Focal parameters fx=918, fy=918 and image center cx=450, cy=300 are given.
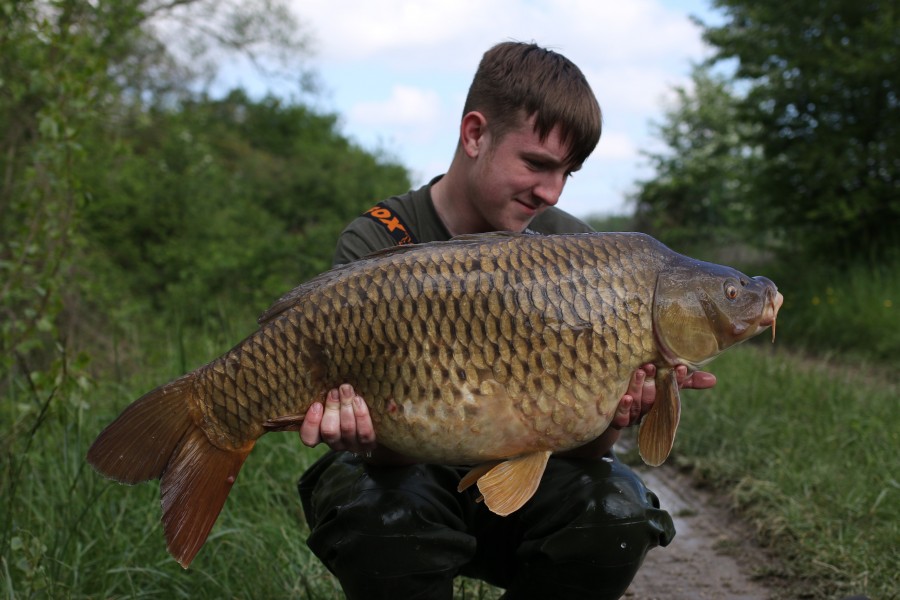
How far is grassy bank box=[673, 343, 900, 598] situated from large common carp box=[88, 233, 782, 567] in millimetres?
1016

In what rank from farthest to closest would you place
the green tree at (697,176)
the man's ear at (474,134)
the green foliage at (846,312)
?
the green tree at (697,176) < the green foliage at (846,312) < the man's ear at (474,134)

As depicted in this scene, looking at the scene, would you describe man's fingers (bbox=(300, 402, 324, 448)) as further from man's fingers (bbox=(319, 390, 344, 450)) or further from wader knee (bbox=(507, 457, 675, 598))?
wader knee (bbox=(507, 457, 675, 598))

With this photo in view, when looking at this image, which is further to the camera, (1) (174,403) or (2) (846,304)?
(2) (846,304)

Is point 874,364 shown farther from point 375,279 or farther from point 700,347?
point 375,279

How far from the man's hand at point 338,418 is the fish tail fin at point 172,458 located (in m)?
0.16

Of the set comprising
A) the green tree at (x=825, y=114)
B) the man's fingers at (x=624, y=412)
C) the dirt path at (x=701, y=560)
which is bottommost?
the dirt path at (x=701, y=560)

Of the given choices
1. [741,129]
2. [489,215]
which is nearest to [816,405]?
[489,215]

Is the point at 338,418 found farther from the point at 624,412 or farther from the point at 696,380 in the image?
the point at 696,380

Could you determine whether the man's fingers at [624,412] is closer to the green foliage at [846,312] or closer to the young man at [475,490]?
the young man at [475,490]

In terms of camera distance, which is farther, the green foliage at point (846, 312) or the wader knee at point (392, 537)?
the green foliage at point (846, 312)

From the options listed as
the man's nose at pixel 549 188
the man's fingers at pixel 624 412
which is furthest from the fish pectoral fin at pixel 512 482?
the man's nose at pixel 549 188

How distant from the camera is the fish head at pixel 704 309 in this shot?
4.86 feet

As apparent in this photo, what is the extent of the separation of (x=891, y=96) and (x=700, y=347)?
5802 mm

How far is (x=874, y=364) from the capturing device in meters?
4.75
